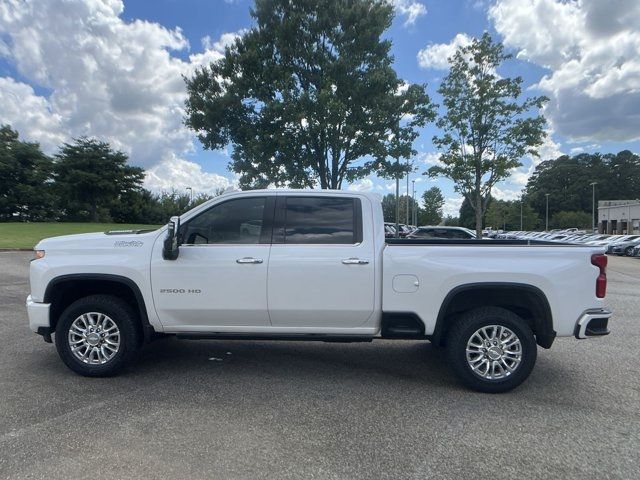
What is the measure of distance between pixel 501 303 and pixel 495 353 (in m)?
0.51

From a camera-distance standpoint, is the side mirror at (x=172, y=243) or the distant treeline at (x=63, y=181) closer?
the side mirror at (x=172, y=243)

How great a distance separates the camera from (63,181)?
51.2 meters

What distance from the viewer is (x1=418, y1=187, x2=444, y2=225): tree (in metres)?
81.8

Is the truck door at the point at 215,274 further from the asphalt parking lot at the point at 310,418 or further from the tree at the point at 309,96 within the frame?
the tree at the point at 309,96

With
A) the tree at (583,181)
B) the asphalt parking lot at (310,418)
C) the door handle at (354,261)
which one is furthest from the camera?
the tree at (583,181)

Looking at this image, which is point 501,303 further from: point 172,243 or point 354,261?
point 172,243

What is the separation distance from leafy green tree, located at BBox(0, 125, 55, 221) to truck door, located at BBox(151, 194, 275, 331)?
54034 mm

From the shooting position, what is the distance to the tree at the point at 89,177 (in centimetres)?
5022

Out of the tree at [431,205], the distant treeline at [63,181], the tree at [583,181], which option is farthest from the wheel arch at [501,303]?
the tree at [583,181]

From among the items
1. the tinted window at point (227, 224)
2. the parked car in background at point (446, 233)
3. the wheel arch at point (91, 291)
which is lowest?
the wheel arch at point (91, 291)

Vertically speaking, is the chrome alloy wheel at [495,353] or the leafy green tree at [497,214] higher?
the leafy green tree at [497,214]

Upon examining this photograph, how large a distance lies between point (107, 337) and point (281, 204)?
7.43 ft

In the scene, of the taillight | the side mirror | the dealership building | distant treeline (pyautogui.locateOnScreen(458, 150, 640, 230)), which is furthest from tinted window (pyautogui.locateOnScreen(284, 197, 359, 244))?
distant treeline (pyautogui.locateOnScreen(458, 150, 640, 230))

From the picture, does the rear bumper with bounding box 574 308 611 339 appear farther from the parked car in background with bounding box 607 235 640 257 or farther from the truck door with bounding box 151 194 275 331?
the parked car in background with bounding box 607 235 640 257
